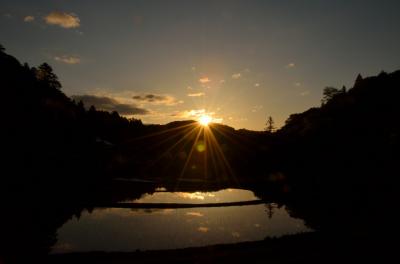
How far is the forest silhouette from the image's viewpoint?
92.9 feet

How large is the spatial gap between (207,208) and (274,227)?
10.1 m

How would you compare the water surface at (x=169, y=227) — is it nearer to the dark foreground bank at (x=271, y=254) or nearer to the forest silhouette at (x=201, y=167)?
the forest silhouette at (x=201, y=167)

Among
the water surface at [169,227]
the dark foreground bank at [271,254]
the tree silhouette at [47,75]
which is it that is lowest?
the water surface at [169,227]

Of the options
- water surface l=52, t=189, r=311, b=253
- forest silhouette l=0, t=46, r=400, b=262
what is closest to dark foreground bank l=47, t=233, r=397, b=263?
forest silhouette l=0, t=46, r=400, b=262

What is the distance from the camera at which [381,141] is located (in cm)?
7206

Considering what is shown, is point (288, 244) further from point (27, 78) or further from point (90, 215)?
point (27, 78)

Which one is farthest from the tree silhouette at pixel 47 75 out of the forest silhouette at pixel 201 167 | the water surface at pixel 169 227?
the water surface at pixel 169 227

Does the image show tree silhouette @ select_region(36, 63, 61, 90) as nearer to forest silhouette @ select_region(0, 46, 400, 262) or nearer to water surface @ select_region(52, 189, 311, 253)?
forest silhouette @ select_region(0, 46, 400, 262)

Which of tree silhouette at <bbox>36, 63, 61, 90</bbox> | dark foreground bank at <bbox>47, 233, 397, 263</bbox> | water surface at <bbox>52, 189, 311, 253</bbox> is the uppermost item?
tree silhouette at <bbox>36, 63, 61, 90</bbox>

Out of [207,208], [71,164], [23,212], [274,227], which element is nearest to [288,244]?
Answer: [274,227]

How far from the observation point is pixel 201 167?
96.4 m

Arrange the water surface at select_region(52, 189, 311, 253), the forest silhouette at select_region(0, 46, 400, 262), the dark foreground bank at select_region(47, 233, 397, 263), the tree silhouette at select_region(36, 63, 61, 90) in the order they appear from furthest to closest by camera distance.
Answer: the tree silhouette at select_region(36, 63, 61, 90), the forest silhouette at select_region(0, 46, 400, 262), the water surface at select_region(52, 189, 311, 253), the dark foreground bank at select_region(47, 233, 397, 263)

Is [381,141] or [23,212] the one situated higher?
[381,141]

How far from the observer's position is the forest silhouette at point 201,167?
92.9 ft
